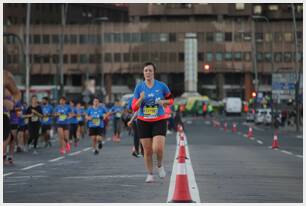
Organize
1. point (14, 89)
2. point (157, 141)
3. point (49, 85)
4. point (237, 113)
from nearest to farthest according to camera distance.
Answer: point (14, 89) → point (157, 141) → point (237, 113) → point (49, 85)

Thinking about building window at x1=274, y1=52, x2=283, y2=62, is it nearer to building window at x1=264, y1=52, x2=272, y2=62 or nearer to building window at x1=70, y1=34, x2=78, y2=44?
building window at x1=264, y1=52, x2=272, y2=62

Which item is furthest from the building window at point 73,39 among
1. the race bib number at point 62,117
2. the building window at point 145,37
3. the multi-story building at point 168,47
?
the race bib number at point 62,117

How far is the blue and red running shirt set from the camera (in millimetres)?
16203

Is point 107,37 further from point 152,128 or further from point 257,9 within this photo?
point 152,128

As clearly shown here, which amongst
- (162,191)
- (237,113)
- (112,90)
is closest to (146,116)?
(162,191)

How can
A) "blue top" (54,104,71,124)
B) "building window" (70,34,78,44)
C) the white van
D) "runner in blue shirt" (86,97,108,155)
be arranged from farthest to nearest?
"building window" (70,34,78,44)
the white van
"blue top" (54,104,71,124)
"runner in blue shirt" (86,97,108,155)

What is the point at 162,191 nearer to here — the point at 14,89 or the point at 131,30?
the point at 14,89

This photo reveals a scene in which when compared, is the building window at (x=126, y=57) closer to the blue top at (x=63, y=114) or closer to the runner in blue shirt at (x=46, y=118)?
the runner in blue shirt at (x=46, y=118)

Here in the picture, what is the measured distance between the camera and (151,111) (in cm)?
1627

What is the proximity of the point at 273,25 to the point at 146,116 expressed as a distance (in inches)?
4966

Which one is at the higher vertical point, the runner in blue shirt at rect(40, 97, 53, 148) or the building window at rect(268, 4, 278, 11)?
the building window at rect(268, 4, 278, 11)

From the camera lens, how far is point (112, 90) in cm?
14112

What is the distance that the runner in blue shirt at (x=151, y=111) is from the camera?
1619 centimetres

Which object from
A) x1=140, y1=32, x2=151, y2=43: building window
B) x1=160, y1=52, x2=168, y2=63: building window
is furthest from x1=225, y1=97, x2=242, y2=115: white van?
x1=140, y1=32, x2=151, y2=43: building window
